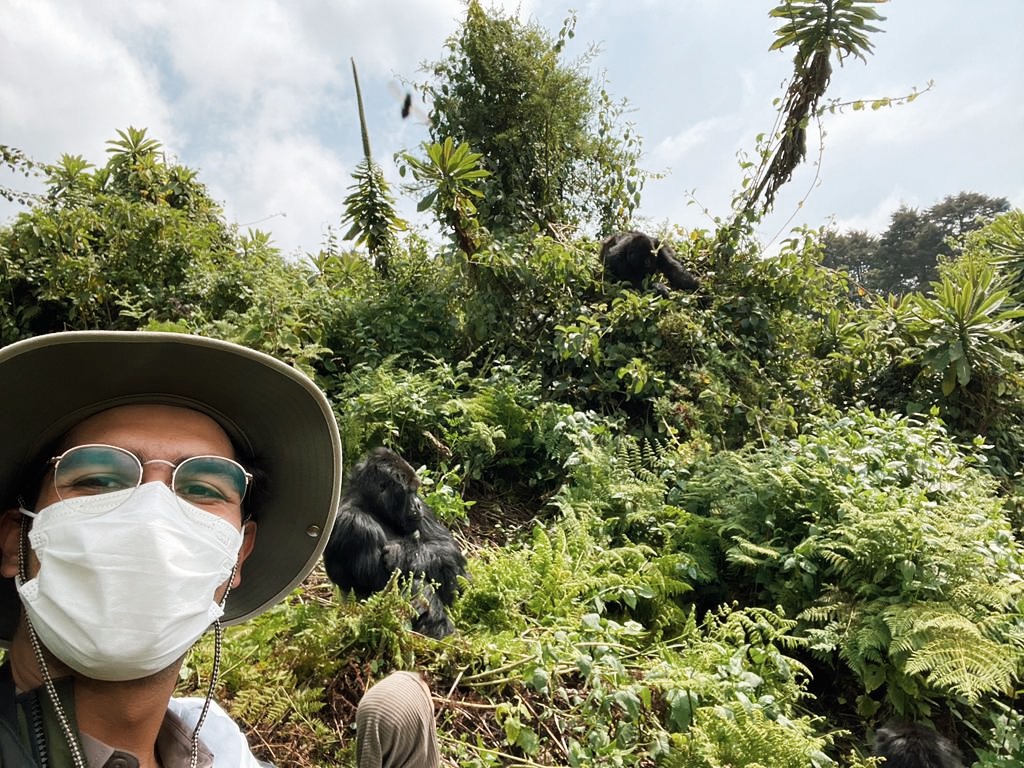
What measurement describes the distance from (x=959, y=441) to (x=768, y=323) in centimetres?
200

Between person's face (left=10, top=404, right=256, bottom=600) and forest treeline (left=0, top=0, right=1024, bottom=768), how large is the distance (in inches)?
53.6

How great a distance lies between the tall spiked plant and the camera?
686 cm

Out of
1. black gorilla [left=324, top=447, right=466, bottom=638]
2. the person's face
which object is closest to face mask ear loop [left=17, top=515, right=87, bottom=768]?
the person's face

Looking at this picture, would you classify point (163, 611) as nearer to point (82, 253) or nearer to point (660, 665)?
point (660, 665)

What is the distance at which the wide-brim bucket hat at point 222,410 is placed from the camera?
3.04 feet

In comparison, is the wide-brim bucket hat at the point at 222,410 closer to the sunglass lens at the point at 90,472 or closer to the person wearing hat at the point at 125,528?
the person wearing hat at the point at 125,528

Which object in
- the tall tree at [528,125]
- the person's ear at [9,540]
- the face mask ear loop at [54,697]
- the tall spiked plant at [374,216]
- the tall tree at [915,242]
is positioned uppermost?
the tall tree at [915,242]

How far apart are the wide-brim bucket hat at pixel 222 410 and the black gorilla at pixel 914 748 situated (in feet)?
7.33

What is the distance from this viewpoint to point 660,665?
2.14 metres

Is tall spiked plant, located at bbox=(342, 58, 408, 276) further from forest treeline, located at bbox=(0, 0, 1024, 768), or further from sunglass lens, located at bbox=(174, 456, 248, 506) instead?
sunglass lens, located at bbox=(174, 456, 248, 506)

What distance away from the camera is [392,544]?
2721 millimetres

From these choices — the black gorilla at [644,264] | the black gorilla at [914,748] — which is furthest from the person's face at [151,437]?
the black gorilla at [644,264]

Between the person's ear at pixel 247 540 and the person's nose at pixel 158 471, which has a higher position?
the person's nose at pixel 158 471

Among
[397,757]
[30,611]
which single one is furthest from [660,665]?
[30,611]
